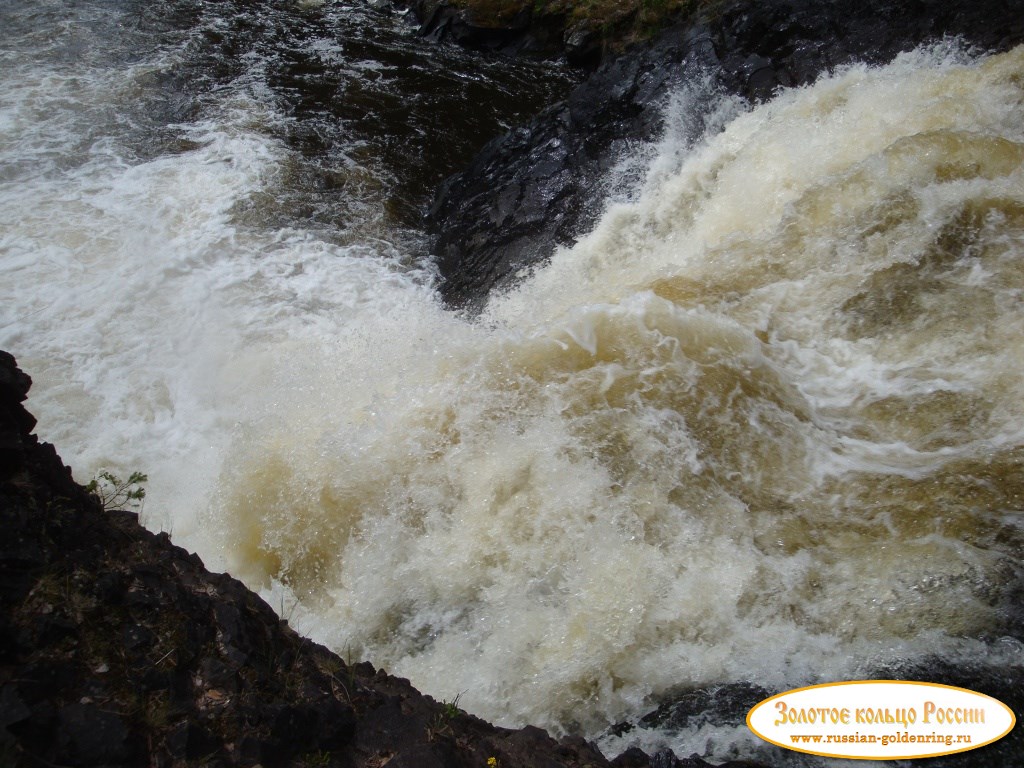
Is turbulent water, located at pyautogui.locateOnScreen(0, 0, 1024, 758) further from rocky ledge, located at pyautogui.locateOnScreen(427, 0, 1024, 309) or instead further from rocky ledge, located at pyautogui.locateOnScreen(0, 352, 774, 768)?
rocky ledge, located at pyautogui.locateOnScreen(0, 352, 774, 768)

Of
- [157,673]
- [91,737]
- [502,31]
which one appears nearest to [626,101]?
[502,31]

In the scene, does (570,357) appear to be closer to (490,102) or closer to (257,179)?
(257,179)

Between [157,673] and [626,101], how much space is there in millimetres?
6478

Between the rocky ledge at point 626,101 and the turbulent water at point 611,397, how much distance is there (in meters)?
0.28

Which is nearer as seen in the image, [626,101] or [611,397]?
[611,397]

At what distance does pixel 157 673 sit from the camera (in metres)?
2.21

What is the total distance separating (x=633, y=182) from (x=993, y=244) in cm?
296

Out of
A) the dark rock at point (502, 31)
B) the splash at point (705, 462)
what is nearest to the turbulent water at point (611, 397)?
the splash at point (705, 462)

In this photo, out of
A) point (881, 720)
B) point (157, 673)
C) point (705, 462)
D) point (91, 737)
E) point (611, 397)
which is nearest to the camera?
point (91, 737)

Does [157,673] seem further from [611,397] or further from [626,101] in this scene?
[626,101]

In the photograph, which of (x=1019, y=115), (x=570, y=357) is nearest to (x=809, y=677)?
(x=570, y=357)

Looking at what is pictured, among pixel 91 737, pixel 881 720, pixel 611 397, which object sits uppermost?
pixel 91 737

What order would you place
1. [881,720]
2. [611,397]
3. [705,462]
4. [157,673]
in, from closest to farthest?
[157,673] < [881,720] < [705,462] < [611,397]

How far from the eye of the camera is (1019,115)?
5102mm
